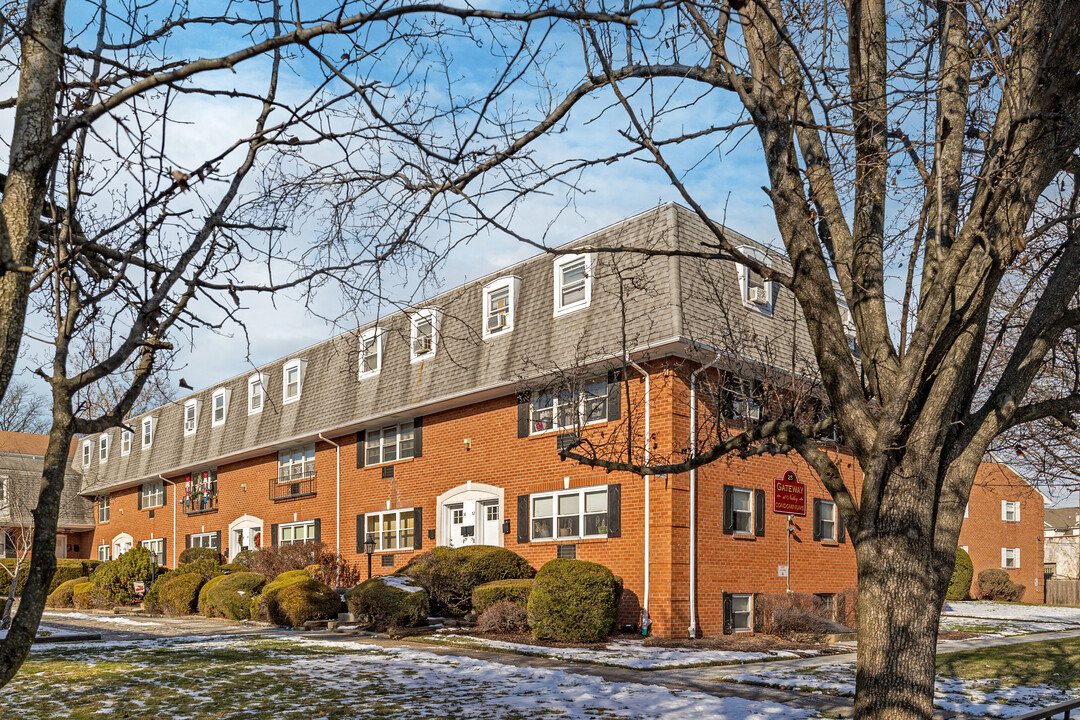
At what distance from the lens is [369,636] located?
61.0 ft

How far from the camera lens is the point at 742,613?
1950cm

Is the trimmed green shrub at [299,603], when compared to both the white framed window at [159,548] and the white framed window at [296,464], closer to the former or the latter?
the white framed window at [296,464]

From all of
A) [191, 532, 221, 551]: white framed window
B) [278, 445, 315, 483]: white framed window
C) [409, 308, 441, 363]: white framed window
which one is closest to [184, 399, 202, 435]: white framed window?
[191, 532, 221, 551]: white framed window

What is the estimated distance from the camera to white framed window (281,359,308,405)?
30.1 meters

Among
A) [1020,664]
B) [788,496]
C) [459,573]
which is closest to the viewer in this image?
[1020,664]

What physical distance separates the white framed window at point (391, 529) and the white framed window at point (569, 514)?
192 inches

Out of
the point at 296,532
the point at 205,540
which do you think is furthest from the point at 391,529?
the point at 205,540

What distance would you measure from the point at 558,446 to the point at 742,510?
8.50 metres

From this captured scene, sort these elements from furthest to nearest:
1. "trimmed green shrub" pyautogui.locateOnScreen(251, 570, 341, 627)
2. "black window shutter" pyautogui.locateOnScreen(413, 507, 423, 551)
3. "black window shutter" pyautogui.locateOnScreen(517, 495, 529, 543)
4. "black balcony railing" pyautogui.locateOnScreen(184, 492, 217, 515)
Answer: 1. "black balcony railing" pyautogui.locateOnScreen(184, 492, 217, 515)
2. "black window shutter" pyautogui.locateOnScreen(413, 507, 423, 551)
3. "trimmed green shrub" pyautogui.locateOnScreen(251, 570, 341, 627)
4. "black window shutter" pyautogui.locateOnScreen(517, 495, 529, 543)

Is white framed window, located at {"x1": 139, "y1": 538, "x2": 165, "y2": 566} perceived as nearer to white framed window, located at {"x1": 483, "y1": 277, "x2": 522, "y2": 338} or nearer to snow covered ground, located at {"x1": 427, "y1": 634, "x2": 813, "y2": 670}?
white framed window, located at {"x1": 483, "y1": 277, "x2": 522, "y2": 338}

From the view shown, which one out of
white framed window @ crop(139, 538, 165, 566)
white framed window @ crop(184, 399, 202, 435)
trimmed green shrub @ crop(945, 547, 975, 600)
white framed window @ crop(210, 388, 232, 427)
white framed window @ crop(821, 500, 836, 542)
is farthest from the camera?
white framed window @ crop(139, 538, 165, 566)

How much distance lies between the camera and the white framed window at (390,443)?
25188 millimetres

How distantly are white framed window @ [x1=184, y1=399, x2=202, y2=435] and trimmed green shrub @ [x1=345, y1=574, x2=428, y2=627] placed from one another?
19.6 m

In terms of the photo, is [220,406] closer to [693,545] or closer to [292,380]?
[292,380]
